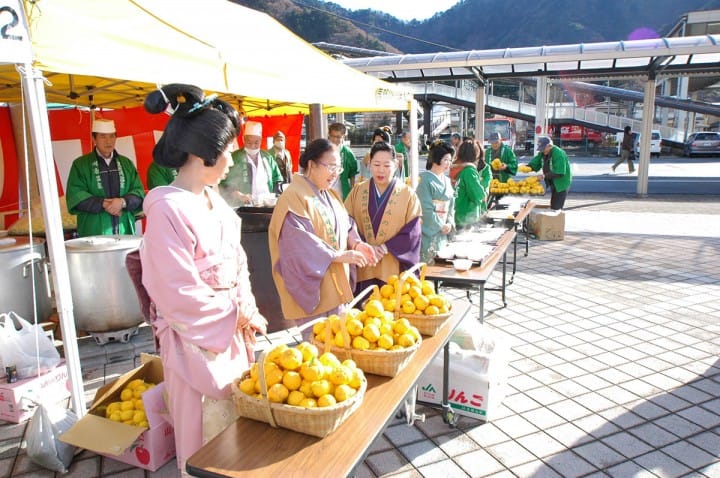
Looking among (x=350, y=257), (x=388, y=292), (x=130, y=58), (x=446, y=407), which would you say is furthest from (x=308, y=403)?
(x=130, y=58)

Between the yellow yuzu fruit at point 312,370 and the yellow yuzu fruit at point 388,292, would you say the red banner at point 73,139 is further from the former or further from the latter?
the yellow yuzu fruit at point 312,370

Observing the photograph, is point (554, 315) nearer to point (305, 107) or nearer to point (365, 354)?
point (365, 354)

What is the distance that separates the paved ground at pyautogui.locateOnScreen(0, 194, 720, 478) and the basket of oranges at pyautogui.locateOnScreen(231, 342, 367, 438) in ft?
3.73

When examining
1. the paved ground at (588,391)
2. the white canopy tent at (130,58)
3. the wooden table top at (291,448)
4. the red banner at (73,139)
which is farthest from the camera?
the red banner at (73,139)

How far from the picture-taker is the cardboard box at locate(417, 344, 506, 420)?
2885 millimetres

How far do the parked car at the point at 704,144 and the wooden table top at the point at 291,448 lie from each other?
30069 millimetres

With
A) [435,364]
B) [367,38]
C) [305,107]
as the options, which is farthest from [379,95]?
[367,38]

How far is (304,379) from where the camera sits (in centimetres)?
159

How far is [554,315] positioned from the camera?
4754 millimetres

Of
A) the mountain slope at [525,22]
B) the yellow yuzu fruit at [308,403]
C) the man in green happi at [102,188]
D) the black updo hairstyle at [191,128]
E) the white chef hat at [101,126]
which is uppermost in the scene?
the mountain slope at [525,22]

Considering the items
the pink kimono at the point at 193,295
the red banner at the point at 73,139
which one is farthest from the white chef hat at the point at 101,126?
the pink kimono at the point at 193,295

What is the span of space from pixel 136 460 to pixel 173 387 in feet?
3.27

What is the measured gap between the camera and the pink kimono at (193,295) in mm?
1607

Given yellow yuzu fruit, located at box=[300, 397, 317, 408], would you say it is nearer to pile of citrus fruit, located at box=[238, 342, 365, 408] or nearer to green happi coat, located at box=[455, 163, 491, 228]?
pile of citrus fruit, located at box=[238, 342, 365, 408]
